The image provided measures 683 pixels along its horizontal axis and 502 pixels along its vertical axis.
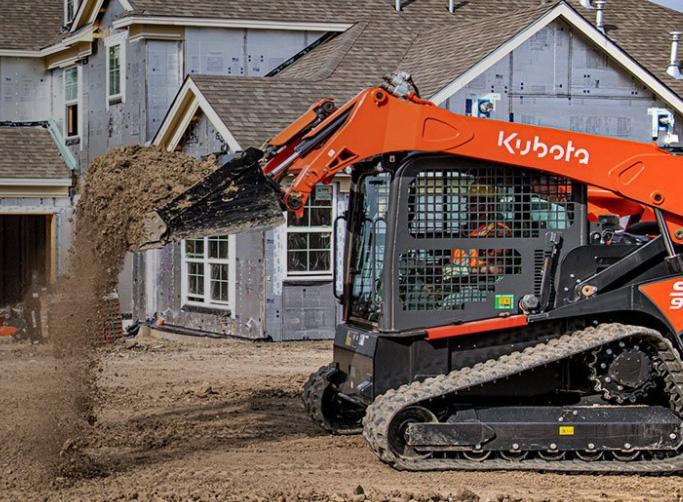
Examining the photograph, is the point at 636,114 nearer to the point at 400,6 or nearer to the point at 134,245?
the point at 400,6

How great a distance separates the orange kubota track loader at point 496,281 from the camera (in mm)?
10258

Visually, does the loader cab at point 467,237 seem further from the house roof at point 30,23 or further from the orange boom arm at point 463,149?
the house roof at point 30,23

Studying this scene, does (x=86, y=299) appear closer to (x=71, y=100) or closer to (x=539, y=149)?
(x=539, y=149)

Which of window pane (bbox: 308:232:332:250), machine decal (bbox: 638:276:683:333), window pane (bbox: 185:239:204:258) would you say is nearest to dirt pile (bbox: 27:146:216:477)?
machine decal (bbox: 638:276:683:333)

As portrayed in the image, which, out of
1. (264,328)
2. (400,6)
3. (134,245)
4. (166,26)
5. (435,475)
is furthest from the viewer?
(400,6)

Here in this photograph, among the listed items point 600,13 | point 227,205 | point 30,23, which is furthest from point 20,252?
point 227,205

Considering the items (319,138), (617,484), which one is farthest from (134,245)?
(617,484)

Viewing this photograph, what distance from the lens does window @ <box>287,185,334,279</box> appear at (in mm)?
21266

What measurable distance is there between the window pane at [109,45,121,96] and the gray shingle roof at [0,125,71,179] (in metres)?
2.35

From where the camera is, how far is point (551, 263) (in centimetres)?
1057

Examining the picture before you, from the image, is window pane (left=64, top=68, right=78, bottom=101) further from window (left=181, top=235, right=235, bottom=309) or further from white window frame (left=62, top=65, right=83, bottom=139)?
window (left=181, top=235, right=235, bottom=309)

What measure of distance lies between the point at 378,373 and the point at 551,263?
1679 mm

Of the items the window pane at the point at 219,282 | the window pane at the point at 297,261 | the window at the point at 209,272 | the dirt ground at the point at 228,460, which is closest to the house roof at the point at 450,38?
the window pane at the point at 297,261

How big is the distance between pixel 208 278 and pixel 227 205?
12.2 metres
